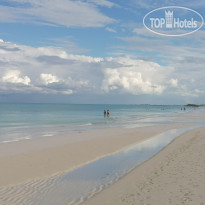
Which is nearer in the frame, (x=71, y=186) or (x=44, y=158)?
(x=71, y=186)

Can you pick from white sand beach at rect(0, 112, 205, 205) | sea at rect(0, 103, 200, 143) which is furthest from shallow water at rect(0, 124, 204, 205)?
sea at rect(0, 103, 200, 143)

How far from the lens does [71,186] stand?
9383 millimetres

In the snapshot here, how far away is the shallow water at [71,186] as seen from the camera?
26.5ft

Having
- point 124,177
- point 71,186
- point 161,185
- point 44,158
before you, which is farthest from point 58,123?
point 161,185

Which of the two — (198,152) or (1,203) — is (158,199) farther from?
(198,152)

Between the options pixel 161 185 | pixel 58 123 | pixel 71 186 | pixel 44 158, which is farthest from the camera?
pixel 58 123

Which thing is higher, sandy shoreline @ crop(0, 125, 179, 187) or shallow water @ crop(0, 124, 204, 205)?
sandy shoreline @ crop(0, 125, 179, 187)

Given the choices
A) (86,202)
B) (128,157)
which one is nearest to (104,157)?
(128,157)

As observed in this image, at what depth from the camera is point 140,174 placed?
10672mm

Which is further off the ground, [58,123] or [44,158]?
[44,158]

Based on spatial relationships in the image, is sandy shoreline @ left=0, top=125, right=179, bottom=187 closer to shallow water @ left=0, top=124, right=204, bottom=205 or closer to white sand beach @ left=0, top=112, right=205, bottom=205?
white sand beach @ left=0, top=112, right=205, bottom=205

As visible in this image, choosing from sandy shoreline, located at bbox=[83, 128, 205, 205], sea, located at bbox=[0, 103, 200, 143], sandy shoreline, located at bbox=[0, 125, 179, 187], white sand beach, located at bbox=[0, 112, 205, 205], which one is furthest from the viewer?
sea, located at bbox=[0, 103, 200, 143]

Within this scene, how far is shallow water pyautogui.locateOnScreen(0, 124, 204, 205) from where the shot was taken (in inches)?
318

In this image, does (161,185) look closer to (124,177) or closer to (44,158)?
(124,177)
